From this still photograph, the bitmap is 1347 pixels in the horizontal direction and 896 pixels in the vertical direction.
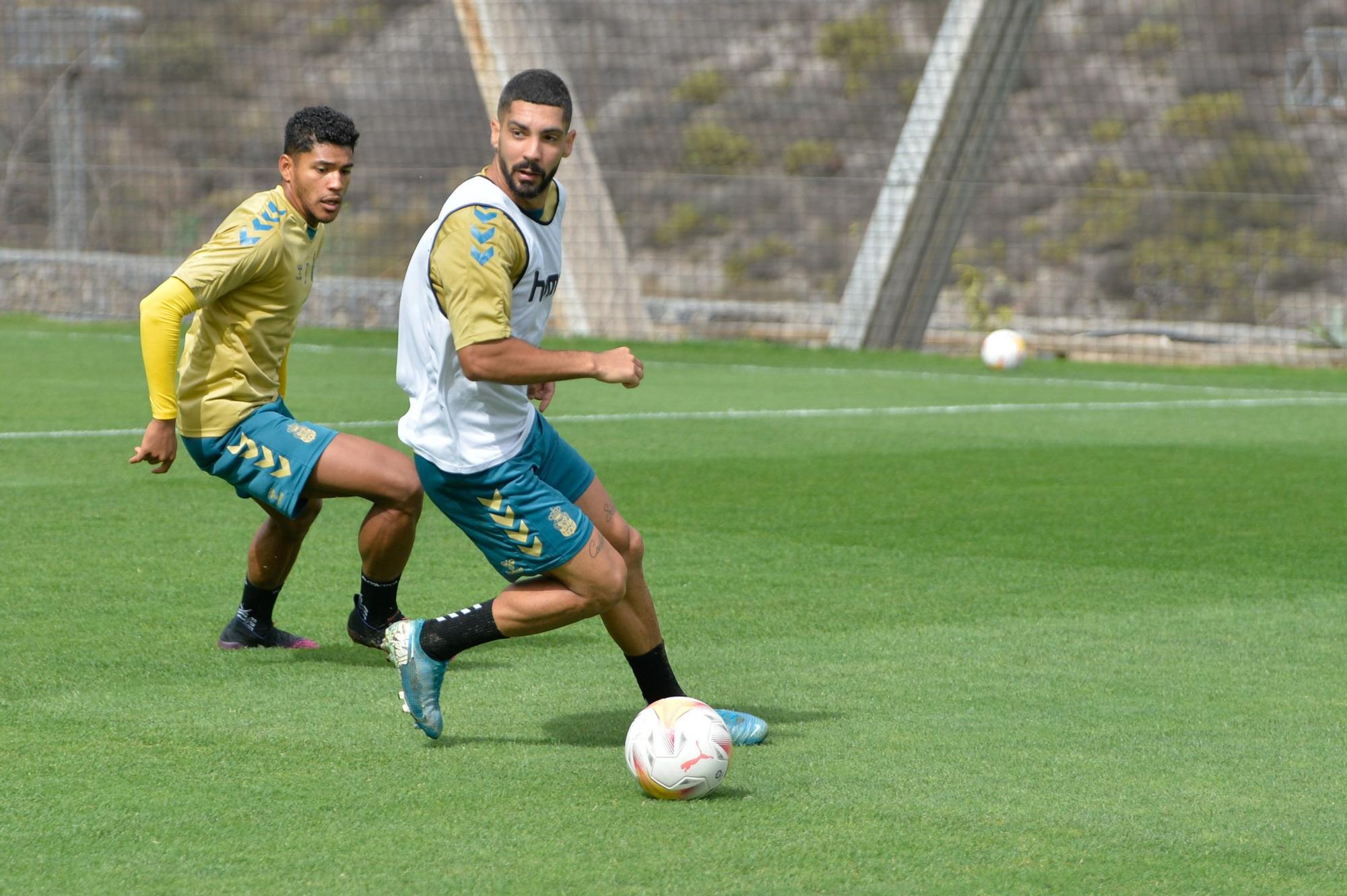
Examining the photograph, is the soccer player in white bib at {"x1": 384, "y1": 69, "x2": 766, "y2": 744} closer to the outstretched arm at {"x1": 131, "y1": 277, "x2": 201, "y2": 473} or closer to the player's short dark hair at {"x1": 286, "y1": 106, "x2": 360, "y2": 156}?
the outstretched arm at {"x1": 131, "y1": 277, "x2": 201, "y2": 473}

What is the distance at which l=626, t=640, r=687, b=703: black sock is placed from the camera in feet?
16.9

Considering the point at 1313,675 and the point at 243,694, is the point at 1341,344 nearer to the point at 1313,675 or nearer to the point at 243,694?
the point at 1313,675

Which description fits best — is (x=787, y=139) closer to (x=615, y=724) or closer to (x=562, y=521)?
(x=615, y=724)

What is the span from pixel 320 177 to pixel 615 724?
6.80 feet

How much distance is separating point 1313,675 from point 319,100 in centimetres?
3839

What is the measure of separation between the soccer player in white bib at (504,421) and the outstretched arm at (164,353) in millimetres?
1004

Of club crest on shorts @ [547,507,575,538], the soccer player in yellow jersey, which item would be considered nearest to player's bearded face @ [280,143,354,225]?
the soccer player in yellow jersey

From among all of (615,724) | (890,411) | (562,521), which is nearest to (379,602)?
(615,724)

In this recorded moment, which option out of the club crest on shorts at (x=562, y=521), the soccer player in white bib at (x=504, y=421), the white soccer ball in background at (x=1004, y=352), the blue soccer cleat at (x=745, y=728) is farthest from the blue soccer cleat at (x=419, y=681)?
the white soccer ball in background at (x=1004, y=352)

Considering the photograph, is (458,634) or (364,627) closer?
(458,634)

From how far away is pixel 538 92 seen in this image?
479 cm

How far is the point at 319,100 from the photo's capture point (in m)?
42.2

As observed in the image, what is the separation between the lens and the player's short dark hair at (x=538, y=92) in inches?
188

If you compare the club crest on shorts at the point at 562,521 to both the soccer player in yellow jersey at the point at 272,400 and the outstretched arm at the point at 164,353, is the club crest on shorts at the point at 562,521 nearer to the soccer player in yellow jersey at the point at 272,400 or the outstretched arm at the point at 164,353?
the soccer player in yellow jersey at the point at 272,400
